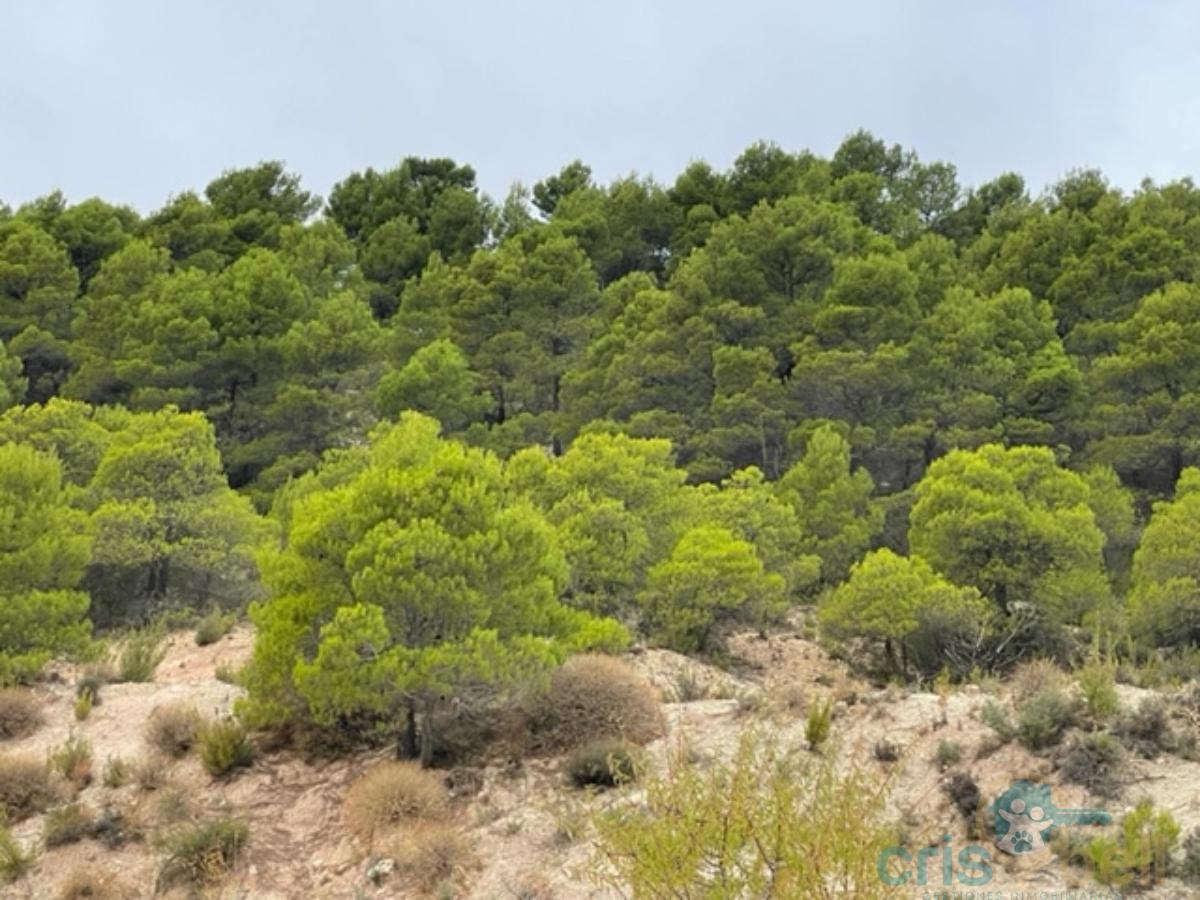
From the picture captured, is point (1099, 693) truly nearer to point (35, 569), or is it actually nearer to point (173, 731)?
point (173, 731)

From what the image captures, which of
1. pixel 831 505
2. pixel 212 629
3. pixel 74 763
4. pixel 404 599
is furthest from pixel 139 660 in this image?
pixel 831 505

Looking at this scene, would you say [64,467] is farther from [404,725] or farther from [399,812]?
[399,812]

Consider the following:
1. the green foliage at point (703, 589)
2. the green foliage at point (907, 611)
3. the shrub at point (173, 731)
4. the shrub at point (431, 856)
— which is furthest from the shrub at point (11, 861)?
the green foliage at point (907, 611)

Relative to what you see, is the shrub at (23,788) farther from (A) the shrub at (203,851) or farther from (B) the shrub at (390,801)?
(B) the shrub at (390,801)

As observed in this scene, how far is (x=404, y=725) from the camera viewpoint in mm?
11797

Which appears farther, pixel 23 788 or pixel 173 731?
pixel 173 731

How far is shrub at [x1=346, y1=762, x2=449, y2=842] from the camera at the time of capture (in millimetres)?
10016

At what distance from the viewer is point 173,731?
40.1 feet

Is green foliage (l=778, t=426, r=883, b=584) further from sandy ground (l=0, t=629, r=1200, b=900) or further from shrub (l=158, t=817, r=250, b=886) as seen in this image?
shrub (l=158, t=817, r=250, b=886)

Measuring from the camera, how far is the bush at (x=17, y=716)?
12.8 metres

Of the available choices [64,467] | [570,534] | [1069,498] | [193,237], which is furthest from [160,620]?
[193,237]

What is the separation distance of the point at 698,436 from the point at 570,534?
11.1 meters

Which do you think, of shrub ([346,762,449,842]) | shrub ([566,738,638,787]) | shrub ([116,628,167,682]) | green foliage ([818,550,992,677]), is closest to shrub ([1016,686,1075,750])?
shrub ([566,738,638,787])

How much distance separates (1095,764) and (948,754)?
128cm
